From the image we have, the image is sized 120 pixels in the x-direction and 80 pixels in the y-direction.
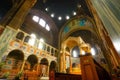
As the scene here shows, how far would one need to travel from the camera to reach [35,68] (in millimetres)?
11492

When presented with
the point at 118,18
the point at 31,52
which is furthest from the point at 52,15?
the point at 118,18

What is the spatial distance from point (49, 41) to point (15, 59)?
684 cm

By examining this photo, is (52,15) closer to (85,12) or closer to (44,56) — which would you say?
(85,12)

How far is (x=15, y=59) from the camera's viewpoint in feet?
32.7

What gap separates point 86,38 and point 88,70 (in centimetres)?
1723

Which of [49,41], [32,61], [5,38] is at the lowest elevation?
[32,61]

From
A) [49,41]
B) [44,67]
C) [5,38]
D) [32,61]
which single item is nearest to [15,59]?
[32,61]

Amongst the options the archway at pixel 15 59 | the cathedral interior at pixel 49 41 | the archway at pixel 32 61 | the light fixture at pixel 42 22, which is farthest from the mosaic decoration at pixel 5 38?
the light fixture at pixel 42 22

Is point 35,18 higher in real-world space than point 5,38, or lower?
higher

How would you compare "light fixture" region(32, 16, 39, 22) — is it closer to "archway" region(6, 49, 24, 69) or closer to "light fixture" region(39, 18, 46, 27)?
"light fixture" region(39, 18, 46, 27)

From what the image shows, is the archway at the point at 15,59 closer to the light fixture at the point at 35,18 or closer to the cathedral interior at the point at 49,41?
the cathedral interior at the point at 49,41

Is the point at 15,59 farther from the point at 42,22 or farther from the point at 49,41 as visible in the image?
the point at 42,22

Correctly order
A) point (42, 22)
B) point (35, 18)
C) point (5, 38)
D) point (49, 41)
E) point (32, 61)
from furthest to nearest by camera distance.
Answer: point (42, 22) → point (49, 41) → point (35, 18) → point (32, 61) → point (5, 38)

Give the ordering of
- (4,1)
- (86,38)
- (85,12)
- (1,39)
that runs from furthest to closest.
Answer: (86,38) → (85,12) → (4,1) → (1,39)
